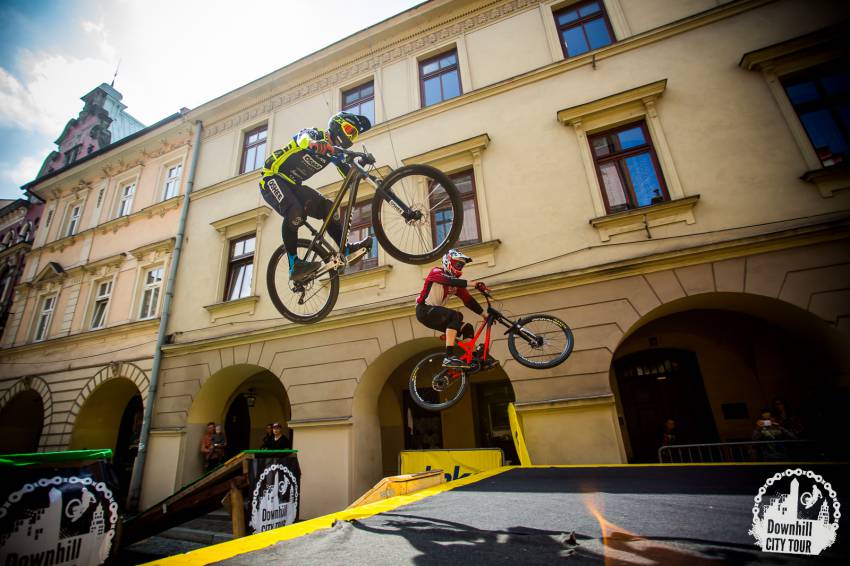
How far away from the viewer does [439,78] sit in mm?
9469

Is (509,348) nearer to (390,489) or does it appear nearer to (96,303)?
(390,489)

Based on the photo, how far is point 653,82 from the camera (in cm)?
716

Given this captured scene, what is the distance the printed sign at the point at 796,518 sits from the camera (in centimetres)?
174

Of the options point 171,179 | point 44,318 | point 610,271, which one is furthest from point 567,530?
point 44,318

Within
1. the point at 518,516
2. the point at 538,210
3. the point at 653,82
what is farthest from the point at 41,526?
the point at 653,82

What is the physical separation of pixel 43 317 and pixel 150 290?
5.40 metres

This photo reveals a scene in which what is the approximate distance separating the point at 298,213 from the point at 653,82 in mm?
7070

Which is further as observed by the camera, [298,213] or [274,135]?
[274,135]

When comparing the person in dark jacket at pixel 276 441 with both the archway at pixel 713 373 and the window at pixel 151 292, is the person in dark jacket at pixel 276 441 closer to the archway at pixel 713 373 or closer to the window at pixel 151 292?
the window at pixel 151 292

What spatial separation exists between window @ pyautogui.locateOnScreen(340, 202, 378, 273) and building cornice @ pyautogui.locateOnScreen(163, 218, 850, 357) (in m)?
1.03

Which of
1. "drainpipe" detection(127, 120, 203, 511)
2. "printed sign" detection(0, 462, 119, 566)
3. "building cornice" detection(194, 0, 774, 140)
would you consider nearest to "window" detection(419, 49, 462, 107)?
"building cornice" detection(194, 0, 774, 140)

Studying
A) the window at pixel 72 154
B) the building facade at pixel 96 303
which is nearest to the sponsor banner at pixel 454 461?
the building facade at pixel 96 303

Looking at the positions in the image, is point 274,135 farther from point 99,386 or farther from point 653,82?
point 653,82

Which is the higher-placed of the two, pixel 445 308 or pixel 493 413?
pixel 445 308
